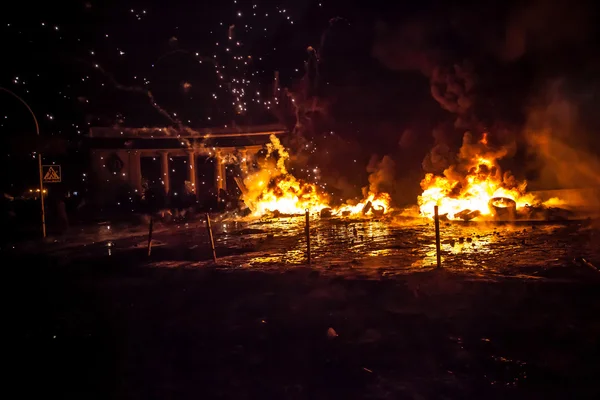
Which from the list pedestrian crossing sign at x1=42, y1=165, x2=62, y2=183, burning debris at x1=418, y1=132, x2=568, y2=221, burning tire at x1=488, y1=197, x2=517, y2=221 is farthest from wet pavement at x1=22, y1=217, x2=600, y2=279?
pedestrian crossing sign at x1=42, y1=165, x2=62, y2=183

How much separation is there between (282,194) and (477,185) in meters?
12.8

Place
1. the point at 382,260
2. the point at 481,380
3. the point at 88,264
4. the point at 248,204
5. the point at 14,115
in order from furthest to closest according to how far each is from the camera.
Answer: the point at 248,204
the point at 14,115
the point at 88,264
the point at 382,260
the point at 481,380

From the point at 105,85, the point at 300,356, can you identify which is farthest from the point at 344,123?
the point at 300,356

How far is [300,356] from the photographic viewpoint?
18.3 feet

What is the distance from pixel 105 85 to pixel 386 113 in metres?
19.4

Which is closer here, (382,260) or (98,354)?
(98,354)

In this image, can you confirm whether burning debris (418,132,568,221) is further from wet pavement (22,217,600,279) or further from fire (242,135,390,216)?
fire (242,135,390,216)

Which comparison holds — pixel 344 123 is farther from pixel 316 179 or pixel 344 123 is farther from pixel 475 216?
pixel 475 216

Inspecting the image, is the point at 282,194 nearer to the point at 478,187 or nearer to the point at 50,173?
the point at 478,187

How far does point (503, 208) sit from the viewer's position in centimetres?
1973

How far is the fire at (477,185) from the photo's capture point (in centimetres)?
2080

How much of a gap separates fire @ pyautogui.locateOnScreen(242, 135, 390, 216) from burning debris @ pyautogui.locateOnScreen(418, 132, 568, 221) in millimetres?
6782

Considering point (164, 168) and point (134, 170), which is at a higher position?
point (164, 168)

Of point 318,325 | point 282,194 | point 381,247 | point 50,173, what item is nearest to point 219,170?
point 282,194
